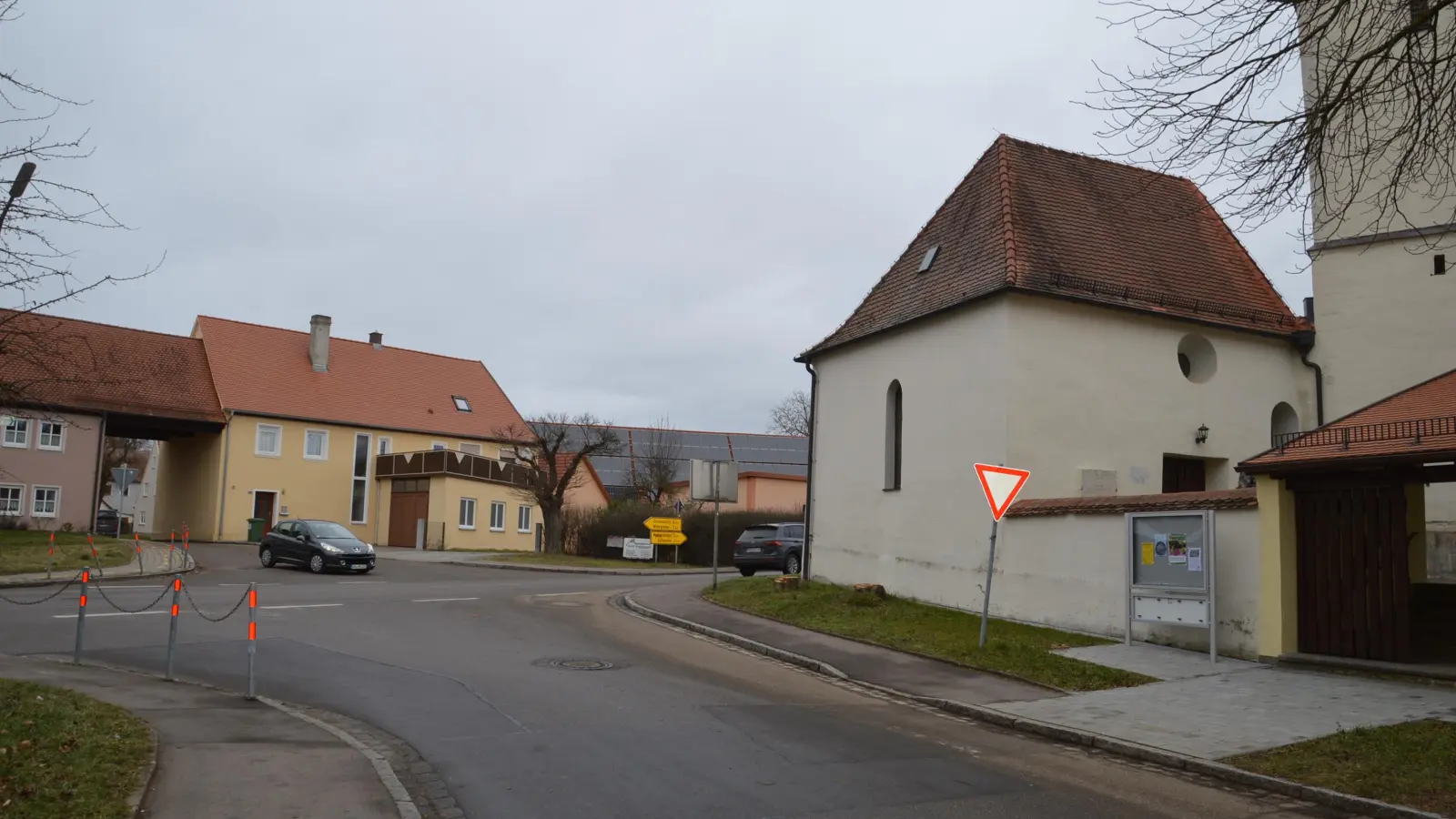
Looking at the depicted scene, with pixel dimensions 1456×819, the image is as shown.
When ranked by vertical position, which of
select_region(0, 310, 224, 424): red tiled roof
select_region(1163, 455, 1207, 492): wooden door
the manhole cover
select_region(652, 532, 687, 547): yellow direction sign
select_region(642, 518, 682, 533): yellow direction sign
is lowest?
the manhole cover

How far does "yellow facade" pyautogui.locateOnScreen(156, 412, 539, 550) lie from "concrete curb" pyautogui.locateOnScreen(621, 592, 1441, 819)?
37391 mm

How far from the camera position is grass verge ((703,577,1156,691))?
42.5 feet

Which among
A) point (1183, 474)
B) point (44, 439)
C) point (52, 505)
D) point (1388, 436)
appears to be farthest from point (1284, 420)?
point (44, 439)

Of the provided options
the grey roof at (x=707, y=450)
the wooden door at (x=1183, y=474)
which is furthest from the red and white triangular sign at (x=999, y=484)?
the grey roof at (x=707, y=450)

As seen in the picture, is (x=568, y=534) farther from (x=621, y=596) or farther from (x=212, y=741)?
(x=212, y=741)

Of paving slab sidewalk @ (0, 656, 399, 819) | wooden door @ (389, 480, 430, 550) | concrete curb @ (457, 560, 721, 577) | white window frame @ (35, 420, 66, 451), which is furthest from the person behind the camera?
wooden door @ (389, 480, 430, 550)

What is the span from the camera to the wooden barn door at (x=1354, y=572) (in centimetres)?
1252

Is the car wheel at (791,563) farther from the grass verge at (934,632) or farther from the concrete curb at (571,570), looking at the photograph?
the grass verge at (934,632)

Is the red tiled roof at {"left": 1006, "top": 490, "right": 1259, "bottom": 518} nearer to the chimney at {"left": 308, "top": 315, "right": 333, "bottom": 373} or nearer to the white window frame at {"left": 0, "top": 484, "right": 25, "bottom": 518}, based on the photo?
the white window frame at {"left": 0, "top": 484, "right": 25, "bottom": 518}

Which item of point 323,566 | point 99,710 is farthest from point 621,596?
point 99,710

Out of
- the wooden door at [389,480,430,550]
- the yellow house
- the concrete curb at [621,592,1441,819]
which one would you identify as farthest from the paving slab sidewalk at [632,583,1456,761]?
the wooden door at [389,480,430,550]

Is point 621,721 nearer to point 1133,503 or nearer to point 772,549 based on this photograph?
point 1133,503

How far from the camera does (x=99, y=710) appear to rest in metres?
9.23

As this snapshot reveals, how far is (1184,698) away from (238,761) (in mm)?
9091
